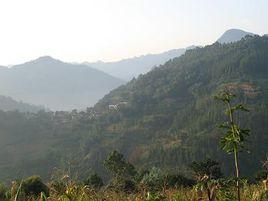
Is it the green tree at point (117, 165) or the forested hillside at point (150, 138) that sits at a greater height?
the green tree at point (117, 165)

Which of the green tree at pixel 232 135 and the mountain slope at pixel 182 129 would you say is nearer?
the green tree at pixel 232 135

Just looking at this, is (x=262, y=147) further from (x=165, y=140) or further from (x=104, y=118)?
(x=104, y=118)

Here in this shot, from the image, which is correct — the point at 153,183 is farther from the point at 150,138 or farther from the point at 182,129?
the point at 150,138

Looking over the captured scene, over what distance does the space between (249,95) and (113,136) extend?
50191 millimetres

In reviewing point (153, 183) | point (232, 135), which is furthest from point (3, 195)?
point (232, 135)

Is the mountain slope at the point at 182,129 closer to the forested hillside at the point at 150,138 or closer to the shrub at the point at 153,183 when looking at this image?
the forested hillside at the point at 150,138

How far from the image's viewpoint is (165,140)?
159 m

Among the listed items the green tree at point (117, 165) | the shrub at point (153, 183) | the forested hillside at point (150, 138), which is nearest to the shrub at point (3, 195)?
the shrub at point (153, 183)

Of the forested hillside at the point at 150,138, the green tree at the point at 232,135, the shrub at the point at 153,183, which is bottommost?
the forested hillside at the point at 150,138

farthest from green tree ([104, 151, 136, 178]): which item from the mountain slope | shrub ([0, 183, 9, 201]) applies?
the mountain slope

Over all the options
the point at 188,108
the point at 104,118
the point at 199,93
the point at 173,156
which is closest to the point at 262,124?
the point at 173,156

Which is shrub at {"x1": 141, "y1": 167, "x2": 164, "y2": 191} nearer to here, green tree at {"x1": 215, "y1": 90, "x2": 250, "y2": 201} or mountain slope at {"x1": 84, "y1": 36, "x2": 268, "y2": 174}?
green tree at {"x1": 215, "y1": 90, "x2": 250, "y2": 201}

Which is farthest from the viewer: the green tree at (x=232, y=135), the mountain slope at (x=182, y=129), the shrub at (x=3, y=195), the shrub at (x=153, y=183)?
the mountain slope at (x=182, y=129)

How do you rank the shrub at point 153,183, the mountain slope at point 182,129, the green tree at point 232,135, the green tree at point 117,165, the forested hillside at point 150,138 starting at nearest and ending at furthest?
the green tree at point 232,135, the shrub at point 153,183, the green tree at point 117,165, the mountain slope at point 182,129, the forested hillside at point 150,138
